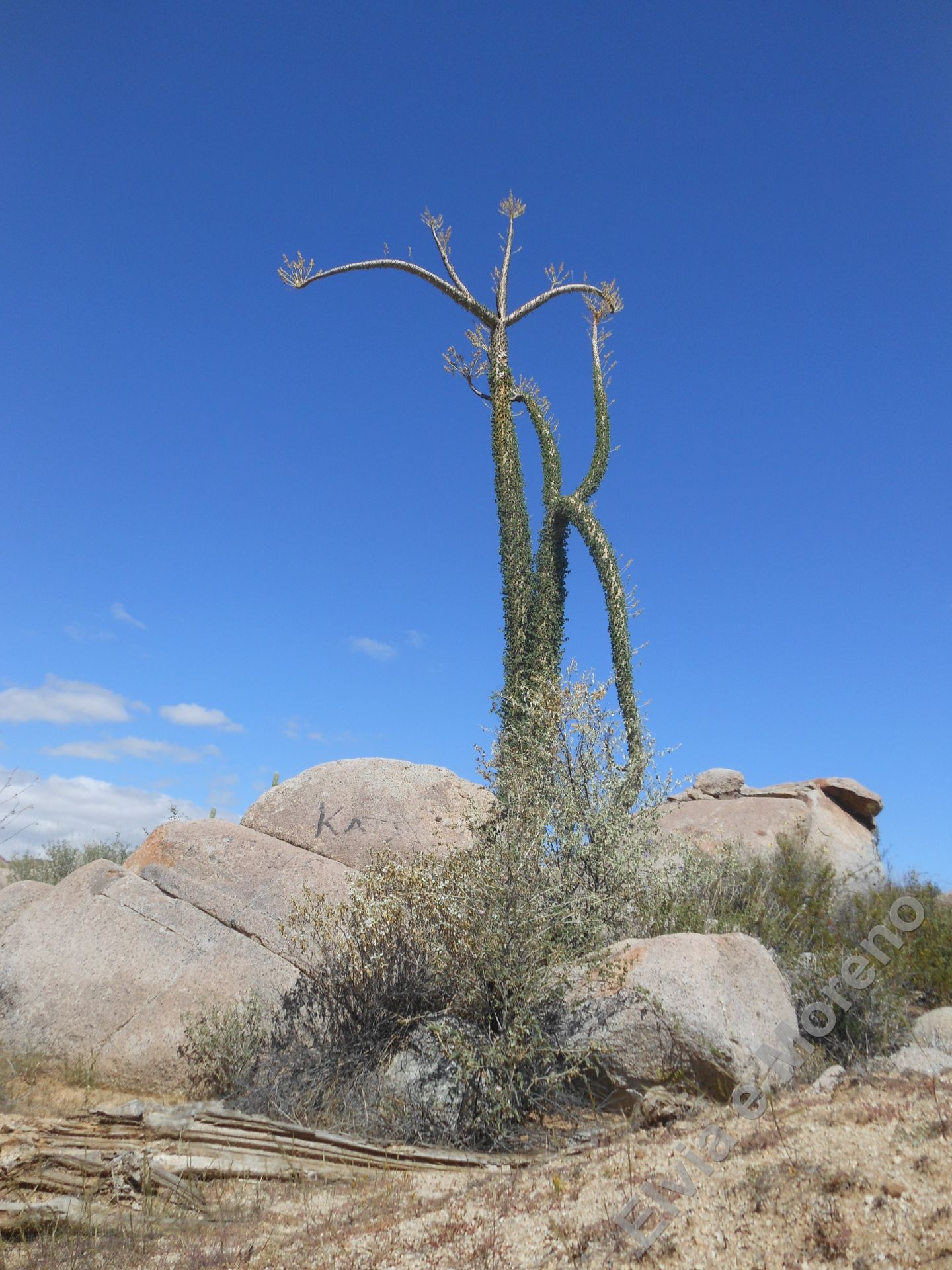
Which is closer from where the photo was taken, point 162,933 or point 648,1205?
point 648,1205

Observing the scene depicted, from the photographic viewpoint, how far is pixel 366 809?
1065cm

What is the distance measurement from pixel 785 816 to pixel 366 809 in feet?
30.8

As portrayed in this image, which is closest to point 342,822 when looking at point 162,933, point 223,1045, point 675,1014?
point 162,933

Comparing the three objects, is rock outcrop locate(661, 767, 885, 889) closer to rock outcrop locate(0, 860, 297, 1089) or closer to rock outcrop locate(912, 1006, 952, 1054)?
rock outcrop locate(912, 1006, 952, 1054)

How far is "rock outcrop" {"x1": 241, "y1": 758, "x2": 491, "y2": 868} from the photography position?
10281 mm

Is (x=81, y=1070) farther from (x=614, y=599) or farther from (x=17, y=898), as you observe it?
(x=614, y=599)

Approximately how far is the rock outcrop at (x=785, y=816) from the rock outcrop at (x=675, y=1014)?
6.97m

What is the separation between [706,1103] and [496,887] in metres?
2.06

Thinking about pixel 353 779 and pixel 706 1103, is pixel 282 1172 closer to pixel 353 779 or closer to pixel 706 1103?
pixel 706 1103

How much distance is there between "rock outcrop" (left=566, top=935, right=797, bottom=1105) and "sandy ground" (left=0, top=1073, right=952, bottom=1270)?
0.71 meters

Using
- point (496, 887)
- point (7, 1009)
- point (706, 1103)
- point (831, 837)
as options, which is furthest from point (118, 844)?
point (831, 837)

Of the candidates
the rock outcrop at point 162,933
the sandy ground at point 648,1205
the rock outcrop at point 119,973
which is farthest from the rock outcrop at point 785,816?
the sandy ground at point 648,1205

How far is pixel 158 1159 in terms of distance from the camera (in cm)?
504

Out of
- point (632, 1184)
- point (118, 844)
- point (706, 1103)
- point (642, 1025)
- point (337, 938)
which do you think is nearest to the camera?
point (632, 1184)
